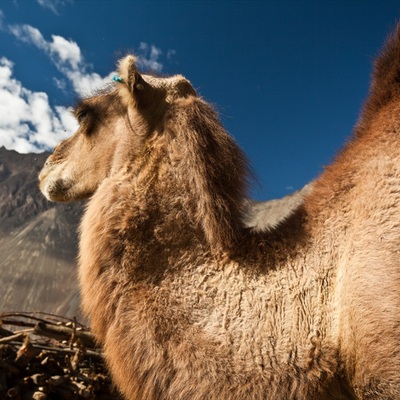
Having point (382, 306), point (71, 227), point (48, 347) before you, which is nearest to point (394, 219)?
point (382, 306)

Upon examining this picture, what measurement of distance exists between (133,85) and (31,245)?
5489 centimetres

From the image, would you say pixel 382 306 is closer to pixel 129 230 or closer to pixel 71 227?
pixel 129 230

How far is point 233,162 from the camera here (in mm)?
2576

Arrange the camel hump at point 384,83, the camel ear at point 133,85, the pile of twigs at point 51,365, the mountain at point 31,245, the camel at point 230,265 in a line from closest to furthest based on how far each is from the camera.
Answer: the camel at point 230,265
the camel hump at point 384,83
the camel ear at point 133,85
the pile of twigs at point 51,365
the mountain at point 31,245

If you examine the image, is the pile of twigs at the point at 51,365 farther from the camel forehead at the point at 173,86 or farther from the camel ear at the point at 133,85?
the camel forehead at the point at 173,86

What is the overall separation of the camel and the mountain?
39571 millimetres

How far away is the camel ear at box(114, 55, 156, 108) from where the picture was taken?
8.50 feet

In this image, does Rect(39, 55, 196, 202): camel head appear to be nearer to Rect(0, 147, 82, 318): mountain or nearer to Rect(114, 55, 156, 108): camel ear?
Rect(114, 55, 156, 108): camel ear

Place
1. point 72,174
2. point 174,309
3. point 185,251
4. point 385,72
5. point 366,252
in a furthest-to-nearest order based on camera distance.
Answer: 1. point 72,174
2. point 385,72
3. point 185,251
4. point 174,309
5. point 366,252

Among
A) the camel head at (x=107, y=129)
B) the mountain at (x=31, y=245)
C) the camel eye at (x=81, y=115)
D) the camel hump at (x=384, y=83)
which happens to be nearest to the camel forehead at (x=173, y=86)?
the camel head at (x=107, y=129)

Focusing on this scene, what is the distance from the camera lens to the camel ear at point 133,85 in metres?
2.59

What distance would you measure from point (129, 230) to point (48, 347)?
7.27 ft

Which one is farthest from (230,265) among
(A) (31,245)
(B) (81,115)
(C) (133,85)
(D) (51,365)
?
→ (A) (31,245)

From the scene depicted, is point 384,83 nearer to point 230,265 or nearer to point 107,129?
point 230,265
